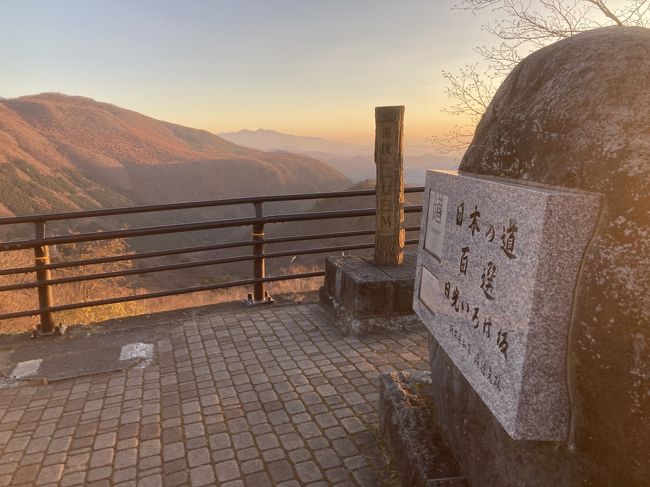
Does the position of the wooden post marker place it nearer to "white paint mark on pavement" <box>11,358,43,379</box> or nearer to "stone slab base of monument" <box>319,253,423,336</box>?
"stone slab base of monument" <box>319,253,423,336</box>

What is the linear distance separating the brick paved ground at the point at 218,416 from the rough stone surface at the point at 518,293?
134 cm

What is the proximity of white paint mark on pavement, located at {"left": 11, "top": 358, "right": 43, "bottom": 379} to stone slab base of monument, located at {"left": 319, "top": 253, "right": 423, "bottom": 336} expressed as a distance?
3051mm

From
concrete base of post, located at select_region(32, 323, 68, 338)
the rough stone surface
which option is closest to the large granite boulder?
the rough stone surface

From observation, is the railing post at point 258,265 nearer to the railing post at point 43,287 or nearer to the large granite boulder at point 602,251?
the railing post at point 43,287

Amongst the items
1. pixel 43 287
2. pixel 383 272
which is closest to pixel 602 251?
pixel 383 272

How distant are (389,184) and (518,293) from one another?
12.2 ft

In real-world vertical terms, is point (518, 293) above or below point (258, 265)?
above

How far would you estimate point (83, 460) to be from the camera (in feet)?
10.2

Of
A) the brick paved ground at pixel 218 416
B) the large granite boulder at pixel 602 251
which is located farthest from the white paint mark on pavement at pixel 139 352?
the large granite boulder at pixel 602 251

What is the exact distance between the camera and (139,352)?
477 centimetres

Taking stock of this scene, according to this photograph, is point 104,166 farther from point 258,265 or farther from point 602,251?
point 602,251

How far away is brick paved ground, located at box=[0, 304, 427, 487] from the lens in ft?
9.79

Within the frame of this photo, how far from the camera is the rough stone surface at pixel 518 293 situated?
1.62 m

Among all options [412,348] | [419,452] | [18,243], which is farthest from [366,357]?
[18,243]
